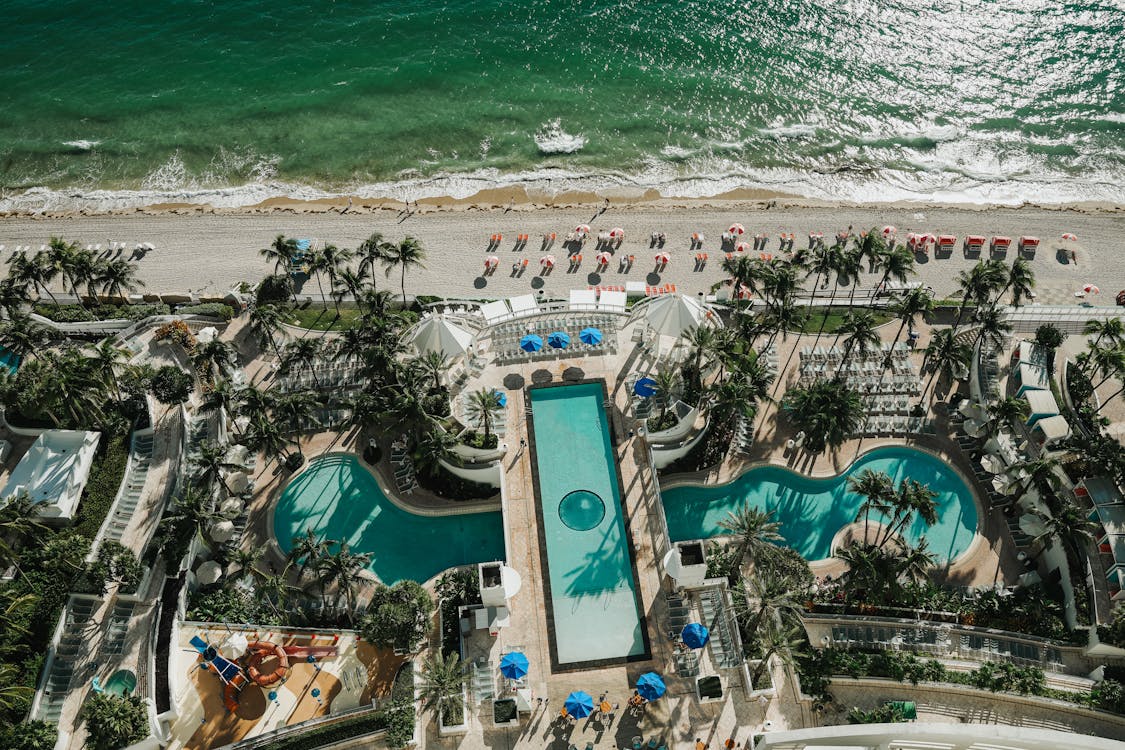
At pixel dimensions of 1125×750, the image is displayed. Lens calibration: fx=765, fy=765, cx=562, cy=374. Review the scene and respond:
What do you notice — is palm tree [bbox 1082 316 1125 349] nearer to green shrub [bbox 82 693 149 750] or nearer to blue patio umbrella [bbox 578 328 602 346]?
blue patio umbrella [bbox 578 328 602 346]

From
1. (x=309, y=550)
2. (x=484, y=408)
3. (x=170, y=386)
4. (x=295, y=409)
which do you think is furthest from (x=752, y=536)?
(x=170, y=386)

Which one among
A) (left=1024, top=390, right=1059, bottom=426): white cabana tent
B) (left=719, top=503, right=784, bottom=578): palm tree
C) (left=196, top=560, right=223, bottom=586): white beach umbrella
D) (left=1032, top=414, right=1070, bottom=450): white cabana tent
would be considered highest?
(left=1024, top=390, right=1059, bottom=426): white cabana tent

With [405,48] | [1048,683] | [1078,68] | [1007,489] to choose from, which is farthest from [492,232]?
[1078,68]

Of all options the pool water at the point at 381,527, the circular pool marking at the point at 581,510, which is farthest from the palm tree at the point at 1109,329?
the pool water at the point at 381,527

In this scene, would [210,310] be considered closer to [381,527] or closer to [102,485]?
[102,485]

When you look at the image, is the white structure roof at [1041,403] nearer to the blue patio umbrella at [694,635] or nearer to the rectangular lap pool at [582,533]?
the blue patio umbrella at [694,635]

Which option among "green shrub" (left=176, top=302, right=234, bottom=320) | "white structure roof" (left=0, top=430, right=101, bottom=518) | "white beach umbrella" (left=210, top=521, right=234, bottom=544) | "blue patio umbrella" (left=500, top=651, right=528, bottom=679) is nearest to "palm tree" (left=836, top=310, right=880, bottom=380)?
"blue patio umbrella" (left=500, top=651, right=528, bottom=679)
